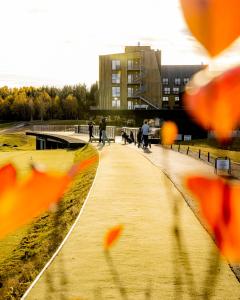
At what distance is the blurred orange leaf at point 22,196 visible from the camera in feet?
2.80

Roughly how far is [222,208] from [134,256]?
5336 mm

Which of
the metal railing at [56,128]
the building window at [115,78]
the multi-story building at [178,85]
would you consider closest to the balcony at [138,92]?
the multi-story building at [178,85]

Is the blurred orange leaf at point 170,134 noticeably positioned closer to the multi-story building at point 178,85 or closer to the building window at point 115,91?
the multi-story building at point 178,85

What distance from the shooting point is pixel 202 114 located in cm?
84

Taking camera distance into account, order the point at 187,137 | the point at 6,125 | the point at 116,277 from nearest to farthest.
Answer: the point at 116,277
the point at 187,137
the point at 6,125

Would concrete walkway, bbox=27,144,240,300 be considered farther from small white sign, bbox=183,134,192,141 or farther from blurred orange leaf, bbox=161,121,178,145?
small white sign, bbox=183,134,192,141

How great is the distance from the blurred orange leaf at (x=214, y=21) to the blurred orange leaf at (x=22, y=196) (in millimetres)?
→ 331

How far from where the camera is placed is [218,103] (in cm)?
80

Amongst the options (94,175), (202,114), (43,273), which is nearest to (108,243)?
(202,114)

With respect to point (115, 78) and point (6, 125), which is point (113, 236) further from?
point (6, 125)

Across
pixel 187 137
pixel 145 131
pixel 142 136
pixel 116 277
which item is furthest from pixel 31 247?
pixel 187 137

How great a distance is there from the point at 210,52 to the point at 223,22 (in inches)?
→ 3.3

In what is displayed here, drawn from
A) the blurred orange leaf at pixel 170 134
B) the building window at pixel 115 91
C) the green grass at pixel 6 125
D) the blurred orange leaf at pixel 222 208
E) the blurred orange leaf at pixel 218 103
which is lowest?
the green grass at pixel 6 125

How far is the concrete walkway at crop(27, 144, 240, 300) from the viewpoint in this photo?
483 centimetres
